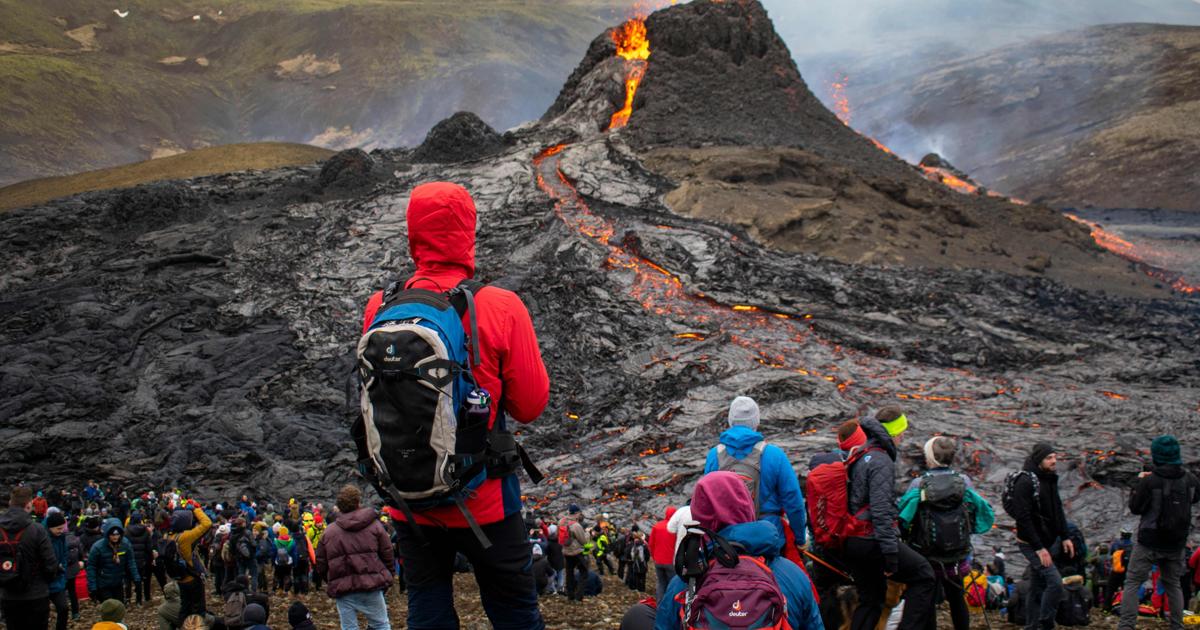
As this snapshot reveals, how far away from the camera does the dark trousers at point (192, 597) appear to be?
9116mm

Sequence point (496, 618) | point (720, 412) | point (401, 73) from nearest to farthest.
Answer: point (496, 618)
point (720, 412)
point (401, 73)

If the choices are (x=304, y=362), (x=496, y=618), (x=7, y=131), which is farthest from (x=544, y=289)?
(x=7, y=131)

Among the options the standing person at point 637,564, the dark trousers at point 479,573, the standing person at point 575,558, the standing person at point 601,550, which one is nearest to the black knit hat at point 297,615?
the dark trousers at point 479,573

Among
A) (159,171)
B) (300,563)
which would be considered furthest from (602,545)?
(159,171)

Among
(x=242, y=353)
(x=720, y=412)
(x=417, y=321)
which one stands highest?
(x=417, y=321)

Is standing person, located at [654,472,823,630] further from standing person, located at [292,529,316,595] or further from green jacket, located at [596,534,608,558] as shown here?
green jacket, located at [596,534,608,558]

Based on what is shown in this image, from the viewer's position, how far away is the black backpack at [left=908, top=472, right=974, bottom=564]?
6.62 m

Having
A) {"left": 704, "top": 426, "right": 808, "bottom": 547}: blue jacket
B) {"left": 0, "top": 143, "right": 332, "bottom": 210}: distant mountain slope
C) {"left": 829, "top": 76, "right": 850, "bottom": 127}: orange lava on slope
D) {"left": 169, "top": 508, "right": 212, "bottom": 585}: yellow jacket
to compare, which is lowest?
{"left": 169, "top": 508, "right": 212, "bottom": 585}: yellow jacket

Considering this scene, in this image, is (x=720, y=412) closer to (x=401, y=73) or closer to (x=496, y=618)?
(x=496, y=618)

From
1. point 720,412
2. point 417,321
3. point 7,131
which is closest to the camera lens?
point 417,321

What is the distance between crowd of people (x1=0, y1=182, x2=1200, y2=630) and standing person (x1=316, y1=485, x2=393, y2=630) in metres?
0.02

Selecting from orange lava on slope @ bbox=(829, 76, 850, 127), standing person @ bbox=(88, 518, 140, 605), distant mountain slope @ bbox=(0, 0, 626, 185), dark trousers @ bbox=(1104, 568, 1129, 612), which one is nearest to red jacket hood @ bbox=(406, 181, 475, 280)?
standing person @ bbox=(88, 518, 140, 605)

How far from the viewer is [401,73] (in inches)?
4751

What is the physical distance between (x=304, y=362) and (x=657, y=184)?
47.5 ft
